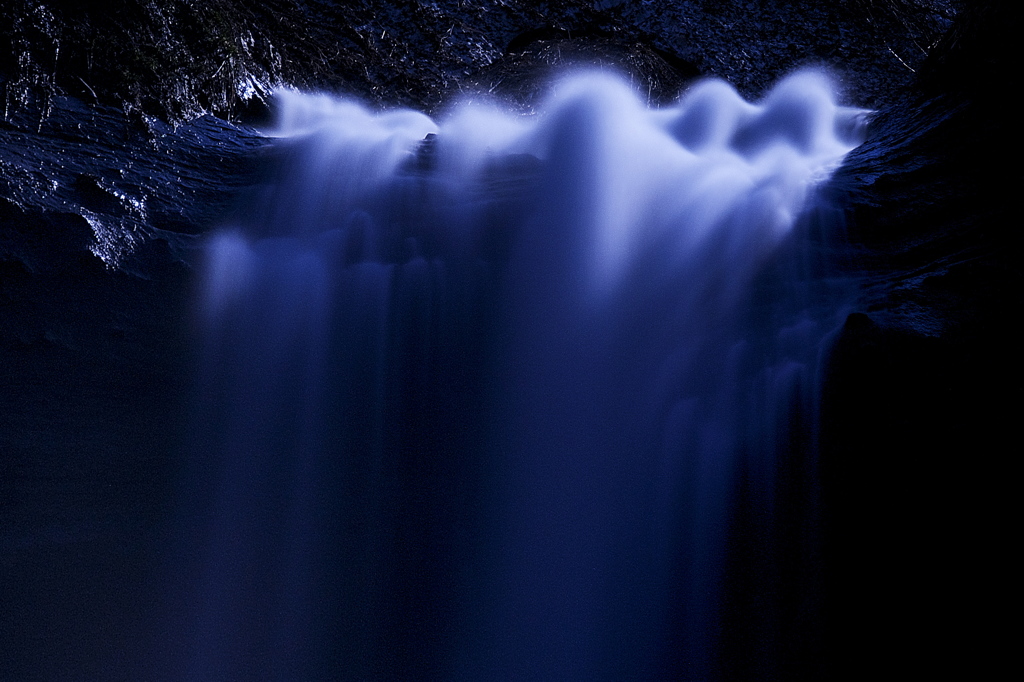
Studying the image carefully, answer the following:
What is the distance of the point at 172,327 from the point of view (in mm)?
2684

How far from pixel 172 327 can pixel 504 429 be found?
3.96ft

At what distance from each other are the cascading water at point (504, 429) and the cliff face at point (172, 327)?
18cm

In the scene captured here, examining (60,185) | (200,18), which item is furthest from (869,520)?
(200,18)

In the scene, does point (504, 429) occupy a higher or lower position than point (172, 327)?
lower

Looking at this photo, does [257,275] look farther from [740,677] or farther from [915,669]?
[915,669]

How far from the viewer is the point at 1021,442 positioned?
2.16m

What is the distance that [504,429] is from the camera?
288cm

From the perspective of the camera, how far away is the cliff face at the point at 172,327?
2.26 metres

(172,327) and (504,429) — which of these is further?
(504,429)

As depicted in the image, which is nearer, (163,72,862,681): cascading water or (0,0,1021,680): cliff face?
(0,0,1021,680): cliff face

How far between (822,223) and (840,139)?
60.8 inches

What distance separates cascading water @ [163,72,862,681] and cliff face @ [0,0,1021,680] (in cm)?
18

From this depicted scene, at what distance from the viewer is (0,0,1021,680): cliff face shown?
2.26m

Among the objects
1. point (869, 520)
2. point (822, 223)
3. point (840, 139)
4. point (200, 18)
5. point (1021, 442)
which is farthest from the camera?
point (840, 139)
